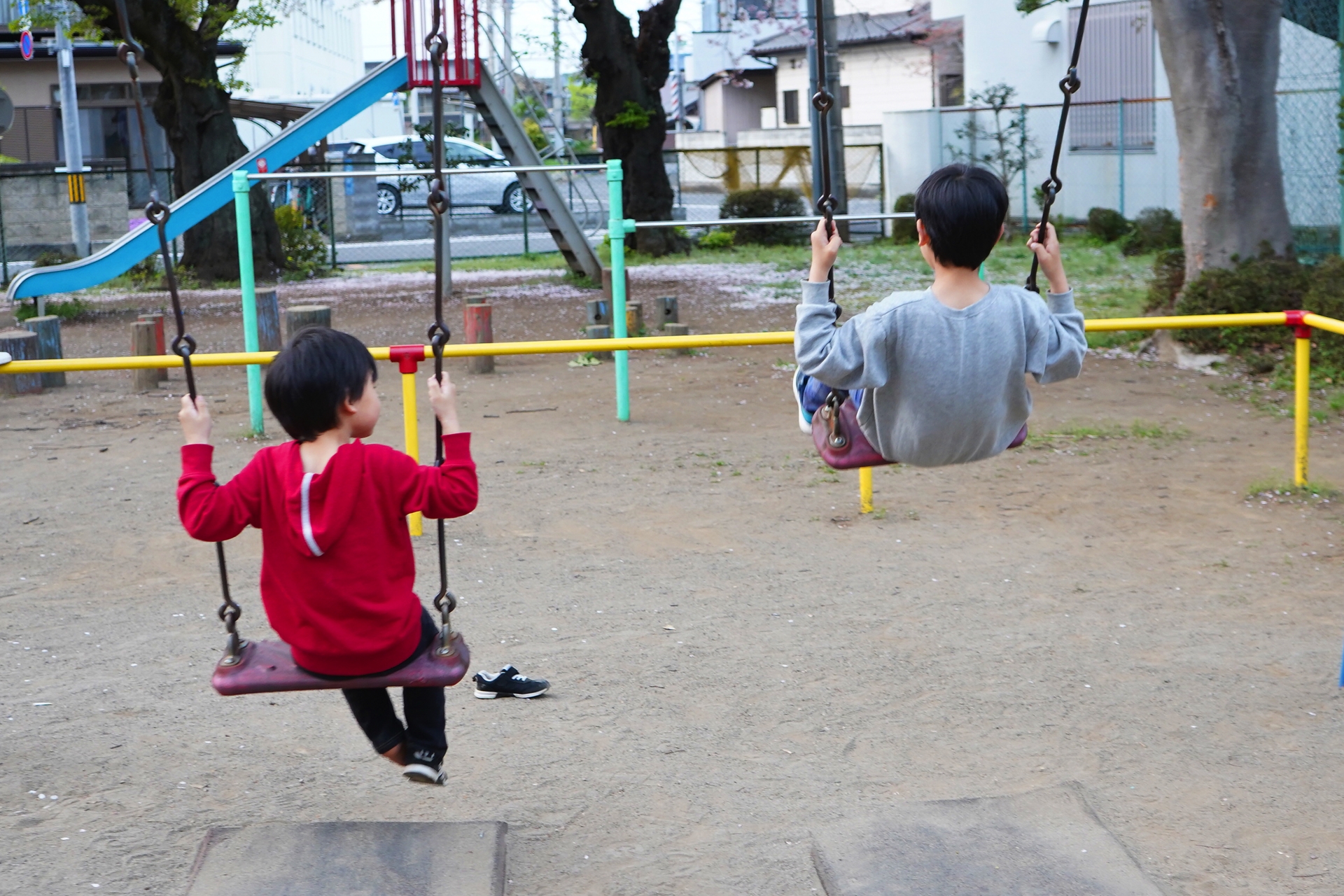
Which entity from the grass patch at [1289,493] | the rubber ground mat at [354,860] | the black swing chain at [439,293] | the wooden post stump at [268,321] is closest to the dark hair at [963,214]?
the black swing chain at [439,293]

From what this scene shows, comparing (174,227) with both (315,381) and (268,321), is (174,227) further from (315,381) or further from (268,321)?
(315,381)

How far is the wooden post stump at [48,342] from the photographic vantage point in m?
9.88

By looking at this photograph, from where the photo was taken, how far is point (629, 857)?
125 inches

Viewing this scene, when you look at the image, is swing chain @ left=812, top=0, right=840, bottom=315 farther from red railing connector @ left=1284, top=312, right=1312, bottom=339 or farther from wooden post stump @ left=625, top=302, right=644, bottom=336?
wooden post stump @ left=625, top=302, right=644, bottom=336

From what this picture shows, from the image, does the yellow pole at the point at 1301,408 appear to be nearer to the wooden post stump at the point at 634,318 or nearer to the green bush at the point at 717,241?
the wooden post stump at the point at 634,318

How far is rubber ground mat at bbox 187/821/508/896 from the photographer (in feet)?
9.64

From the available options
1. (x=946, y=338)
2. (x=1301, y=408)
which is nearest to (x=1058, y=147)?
(x=946, y=338)

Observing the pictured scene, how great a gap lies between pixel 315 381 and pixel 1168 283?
8.91 meters

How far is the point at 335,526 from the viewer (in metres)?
2.49

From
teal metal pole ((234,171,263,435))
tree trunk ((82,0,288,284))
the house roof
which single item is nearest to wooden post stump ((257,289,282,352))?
teal metal pole ((234,171,263,435))

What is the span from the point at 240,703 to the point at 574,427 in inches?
162

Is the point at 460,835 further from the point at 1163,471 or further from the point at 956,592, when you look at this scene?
the point at 1163,471

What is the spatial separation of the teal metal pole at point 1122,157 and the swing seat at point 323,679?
17.2m

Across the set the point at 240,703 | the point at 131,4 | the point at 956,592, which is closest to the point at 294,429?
the point at 240,703
